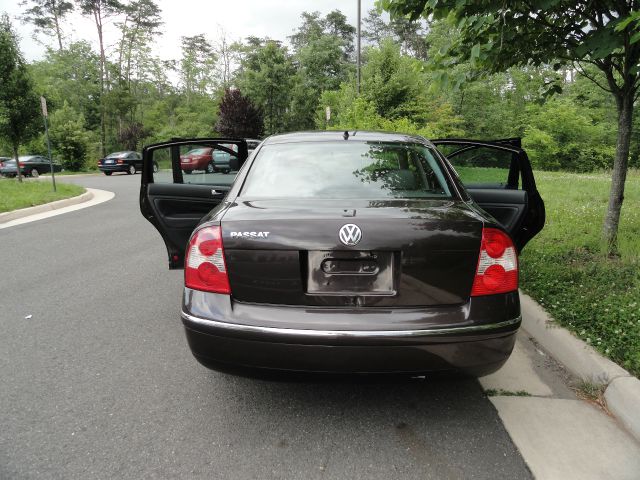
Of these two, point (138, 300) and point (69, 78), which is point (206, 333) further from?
point (69, 78)

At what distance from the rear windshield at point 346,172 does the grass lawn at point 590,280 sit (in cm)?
154

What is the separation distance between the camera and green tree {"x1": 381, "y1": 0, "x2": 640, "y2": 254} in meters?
3.65

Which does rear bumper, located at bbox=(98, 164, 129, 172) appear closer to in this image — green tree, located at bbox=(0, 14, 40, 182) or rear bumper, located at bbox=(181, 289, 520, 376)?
green tree, located at bbox=(0, 14, 40, 182)

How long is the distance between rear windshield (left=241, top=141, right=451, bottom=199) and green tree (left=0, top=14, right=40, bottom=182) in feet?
54.3

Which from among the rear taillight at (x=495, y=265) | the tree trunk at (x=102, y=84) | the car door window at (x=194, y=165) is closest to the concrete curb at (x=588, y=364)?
the rear taillight at (x=495, y=265)

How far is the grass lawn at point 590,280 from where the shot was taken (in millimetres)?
3059

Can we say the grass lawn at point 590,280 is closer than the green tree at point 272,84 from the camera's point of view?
Yes

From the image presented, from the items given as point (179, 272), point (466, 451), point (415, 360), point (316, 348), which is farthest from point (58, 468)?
point (179, 272)

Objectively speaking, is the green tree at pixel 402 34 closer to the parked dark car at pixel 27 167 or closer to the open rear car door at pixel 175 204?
the parked dark car at pixel 27 167

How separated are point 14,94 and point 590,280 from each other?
715 inches

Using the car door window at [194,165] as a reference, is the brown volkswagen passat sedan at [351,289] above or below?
below

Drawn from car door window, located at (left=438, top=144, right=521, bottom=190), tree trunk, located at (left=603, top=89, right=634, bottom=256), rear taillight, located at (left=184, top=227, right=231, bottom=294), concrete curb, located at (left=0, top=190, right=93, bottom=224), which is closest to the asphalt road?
rear taillight, located at (left=184, top=227, right=231, bottom=294)

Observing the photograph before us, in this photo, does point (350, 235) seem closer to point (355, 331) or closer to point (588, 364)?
point (355, 331)

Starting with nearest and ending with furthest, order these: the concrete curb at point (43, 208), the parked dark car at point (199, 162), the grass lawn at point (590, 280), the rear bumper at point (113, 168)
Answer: the grass lawn at point (590, 280) < the parked dark car at point (199, 162) < the concrete curb at point (43, 208) < the rear bumper at point (113, 168)
